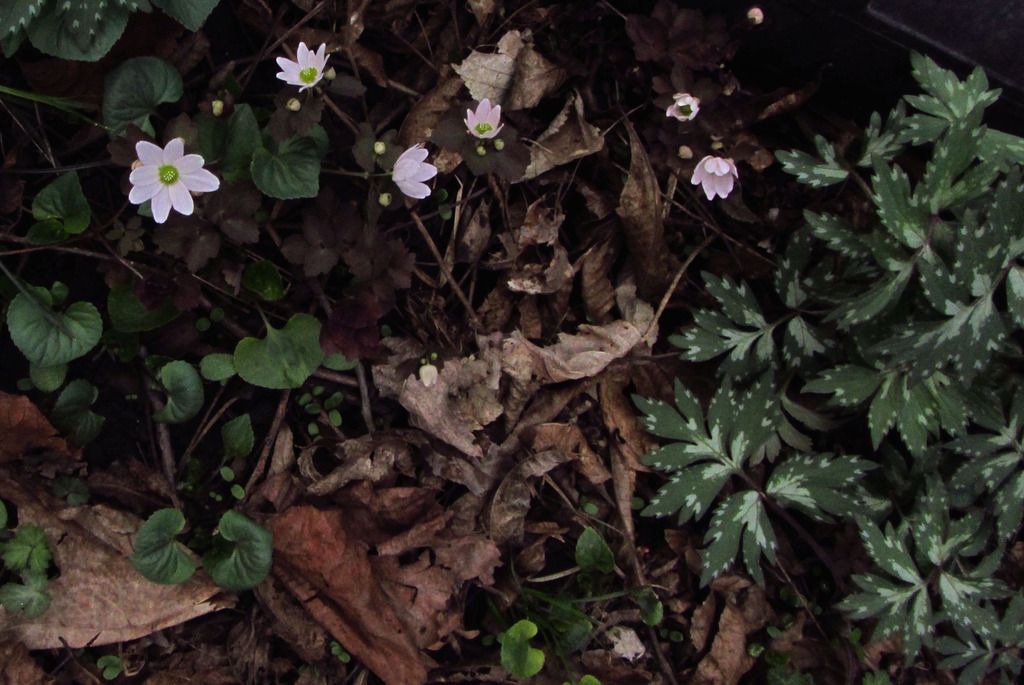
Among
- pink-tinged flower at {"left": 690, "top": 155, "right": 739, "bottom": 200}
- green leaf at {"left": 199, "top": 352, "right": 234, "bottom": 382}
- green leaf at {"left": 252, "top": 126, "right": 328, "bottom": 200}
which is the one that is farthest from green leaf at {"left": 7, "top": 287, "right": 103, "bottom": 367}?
pink-tinged flower at {"left": 690, "top": 155, "right": 739, "bottom": 200}

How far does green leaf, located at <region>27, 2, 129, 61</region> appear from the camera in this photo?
1932mm

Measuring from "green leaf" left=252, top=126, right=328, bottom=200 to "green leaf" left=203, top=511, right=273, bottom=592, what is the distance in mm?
906

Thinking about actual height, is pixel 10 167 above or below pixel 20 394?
above

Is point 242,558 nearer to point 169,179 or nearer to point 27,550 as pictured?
point 27,550

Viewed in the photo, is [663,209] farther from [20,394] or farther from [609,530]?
[20,394]

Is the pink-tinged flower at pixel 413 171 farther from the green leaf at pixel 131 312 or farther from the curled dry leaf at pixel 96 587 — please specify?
the curled dry leaf at pixel 96 587

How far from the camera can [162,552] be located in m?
2.16

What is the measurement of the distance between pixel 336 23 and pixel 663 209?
1111mm

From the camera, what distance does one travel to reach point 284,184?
6.67 ft

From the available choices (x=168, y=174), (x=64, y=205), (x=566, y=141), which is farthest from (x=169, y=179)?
(x=566, y=141)

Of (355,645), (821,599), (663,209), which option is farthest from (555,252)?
(821,599)

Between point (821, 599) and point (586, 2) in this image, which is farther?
point (821, 599)

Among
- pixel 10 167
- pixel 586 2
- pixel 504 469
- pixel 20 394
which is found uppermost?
pixel 586 2

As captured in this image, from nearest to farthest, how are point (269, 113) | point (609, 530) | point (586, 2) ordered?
point (269, 113), point (586, 2), point (609, 530)
